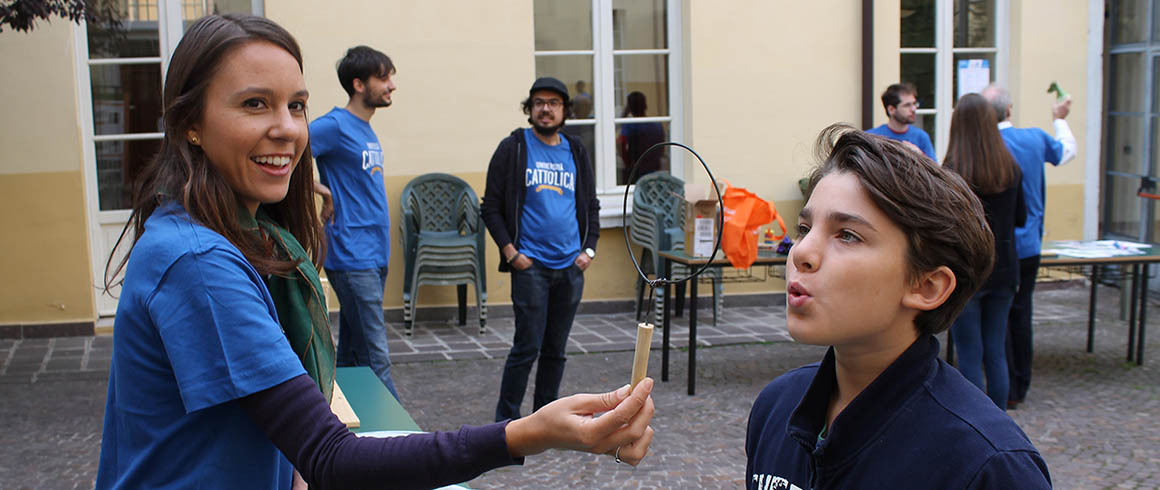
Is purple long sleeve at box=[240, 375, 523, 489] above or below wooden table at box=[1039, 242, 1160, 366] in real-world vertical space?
above

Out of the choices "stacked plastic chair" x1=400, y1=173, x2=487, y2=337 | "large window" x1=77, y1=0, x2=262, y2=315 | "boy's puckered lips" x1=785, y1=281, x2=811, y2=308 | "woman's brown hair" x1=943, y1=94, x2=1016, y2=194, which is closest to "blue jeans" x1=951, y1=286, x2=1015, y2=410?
"woman's brown hair" x1=943, y1=94, x2=1016, y2=194

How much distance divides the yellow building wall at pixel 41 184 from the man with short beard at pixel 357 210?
11.7 feet

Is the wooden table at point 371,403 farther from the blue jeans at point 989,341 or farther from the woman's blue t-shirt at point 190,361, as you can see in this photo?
the blue jeans at point 989,341

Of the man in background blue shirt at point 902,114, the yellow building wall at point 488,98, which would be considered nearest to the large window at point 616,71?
the yellow building wall at point 488,98

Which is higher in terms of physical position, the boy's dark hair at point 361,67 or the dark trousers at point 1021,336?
the boy's dark hair at point 361,67

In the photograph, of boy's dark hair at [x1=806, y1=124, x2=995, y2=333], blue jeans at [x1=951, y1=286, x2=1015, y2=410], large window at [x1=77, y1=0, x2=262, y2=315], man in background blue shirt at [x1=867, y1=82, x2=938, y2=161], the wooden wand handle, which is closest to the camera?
the wooden wand handle

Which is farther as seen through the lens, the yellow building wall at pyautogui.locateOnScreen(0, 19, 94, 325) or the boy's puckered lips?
the yellow building wall at pyautogui.locateOnScreen(0, 19, 94, 325)

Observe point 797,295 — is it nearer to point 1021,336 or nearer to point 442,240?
point 1021,336

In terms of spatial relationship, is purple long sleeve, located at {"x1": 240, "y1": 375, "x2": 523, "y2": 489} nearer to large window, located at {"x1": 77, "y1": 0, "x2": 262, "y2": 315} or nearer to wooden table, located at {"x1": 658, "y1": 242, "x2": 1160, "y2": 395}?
wooden table, located at {"x1": 658, "y1": 242, "x2": 1160, "y2": 395}

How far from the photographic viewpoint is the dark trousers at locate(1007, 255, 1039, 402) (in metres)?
6.09

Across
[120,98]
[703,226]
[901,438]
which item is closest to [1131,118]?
[703,226]

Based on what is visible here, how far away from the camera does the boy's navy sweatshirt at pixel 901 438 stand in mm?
1470

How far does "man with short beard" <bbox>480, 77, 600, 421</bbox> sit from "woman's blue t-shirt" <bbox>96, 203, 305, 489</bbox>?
3705 mm

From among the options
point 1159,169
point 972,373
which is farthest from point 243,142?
point 1159,169
